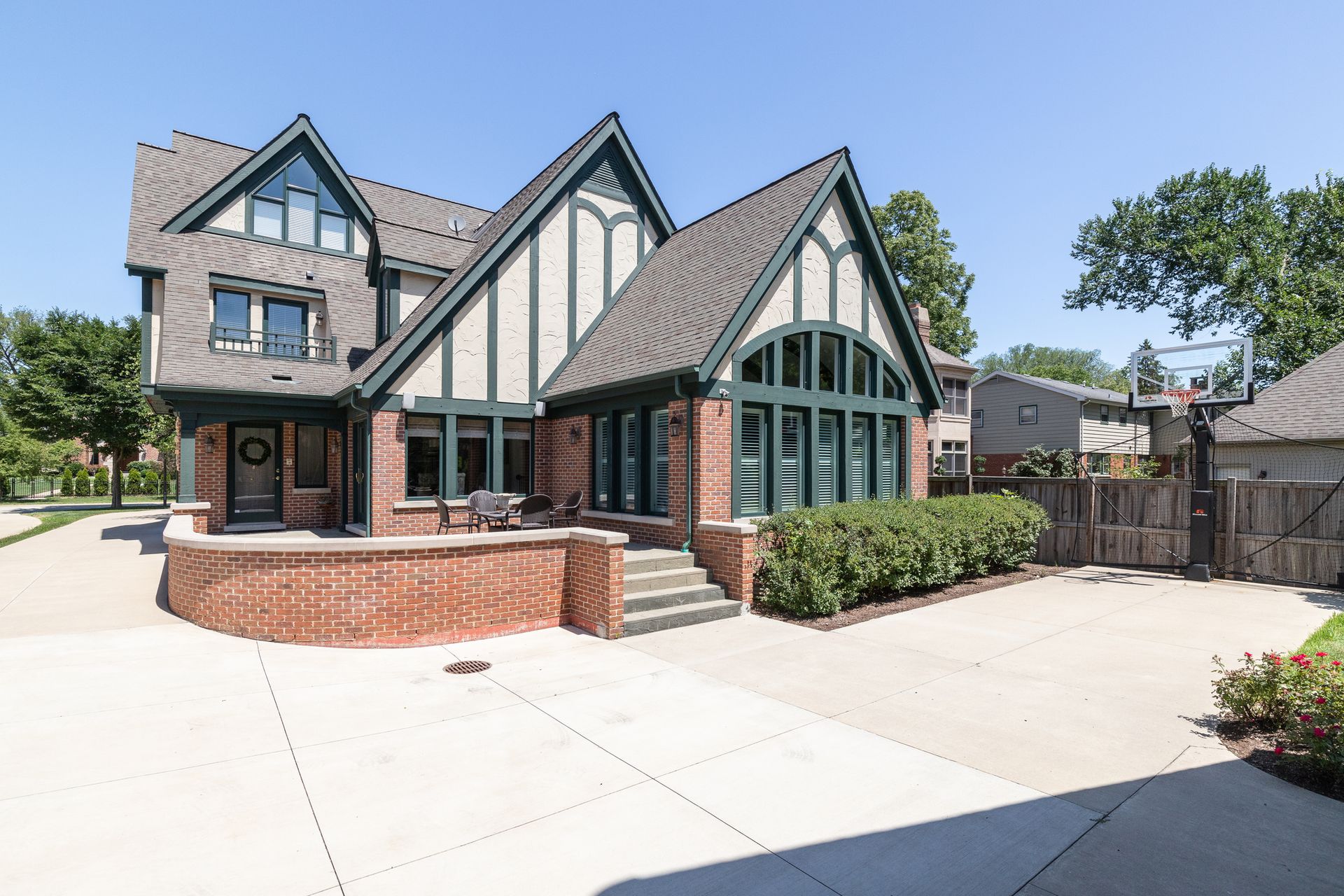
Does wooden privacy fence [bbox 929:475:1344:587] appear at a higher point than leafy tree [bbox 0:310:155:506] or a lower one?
lower

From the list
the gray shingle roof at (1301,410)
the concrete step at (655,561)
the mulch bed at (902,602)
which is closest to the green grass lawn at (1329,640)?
the mulch bed at (902,602)

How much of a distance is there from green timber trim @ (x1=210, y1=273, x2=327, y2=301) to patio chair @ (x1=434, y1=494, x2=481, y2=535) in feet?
23.1

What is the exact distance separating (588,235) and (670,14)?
179 inches

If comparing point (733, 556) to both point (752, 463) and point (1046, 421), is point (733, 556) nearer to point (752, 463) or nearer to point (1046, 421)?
point (752, 463)

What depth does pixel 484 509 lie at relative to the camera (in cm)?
1070

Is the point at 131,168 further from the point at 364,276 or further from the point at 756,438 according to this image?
the point at 756,438

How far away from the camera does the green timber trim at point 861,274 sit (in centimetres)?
1004

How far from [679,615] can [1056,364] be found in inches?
3686

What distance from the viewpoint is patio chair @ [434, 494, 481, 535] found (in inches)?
420

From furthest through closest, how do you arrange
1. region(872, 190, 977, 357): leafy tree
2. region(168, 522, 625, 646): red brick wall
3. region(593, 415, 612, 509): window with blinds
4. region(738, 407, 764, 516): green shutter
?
region(872, 190, 977, 357): leafy tree → region(593, 415, 612, 509): window with blinds → region(738, 407, 764, 516): green shutter → region(168, 522, 625, 646): red brick wall

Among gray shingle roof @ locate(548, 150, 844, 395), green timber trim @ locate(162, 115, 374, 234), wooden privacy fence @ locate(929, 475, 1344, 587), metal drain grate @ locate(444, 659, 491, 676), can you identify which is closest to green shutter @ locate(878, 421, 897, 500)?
wooden privacy fence @ locate(929, 475, 1344, 587)

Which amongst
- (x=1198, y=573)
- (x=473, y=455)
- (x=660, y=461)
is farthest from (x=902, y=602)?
(x=473, y=455)

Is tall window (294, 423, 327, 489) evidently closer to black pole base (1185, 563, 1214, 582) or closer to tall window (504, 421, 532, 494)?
tall window (504, 421, 532, 494)

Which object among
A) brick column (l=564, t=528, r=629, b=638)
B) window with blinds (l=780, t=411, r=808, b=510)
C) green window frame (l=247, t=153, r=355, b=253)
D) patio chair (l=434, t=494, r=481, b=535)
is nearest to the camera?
brick column (l=564, t=528, r=629, b=638)
